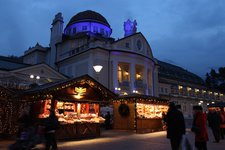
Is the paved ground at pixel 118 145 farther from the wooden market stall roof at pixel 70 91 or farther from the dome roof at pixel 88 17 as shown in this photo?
the dome roof at pixel 88 17

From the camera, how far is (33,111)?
1841 cm

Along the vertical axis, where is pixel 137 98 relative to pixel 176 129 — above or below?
above

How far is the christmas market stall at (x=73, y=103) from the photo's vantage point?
1532 centimetres

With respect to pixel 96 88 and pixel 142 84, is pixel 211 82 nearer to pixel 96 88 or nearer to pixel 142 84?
pixel 142 84

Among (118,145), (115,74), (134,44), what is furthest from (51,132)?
(134,44)

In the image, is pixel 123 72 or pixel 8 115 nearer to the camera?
pixel 8 115

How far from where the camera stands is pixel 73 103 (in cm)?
1725

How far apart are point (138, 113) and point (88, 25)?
34.2m

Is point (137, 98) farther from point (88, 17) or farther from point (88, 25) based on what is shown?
point (88, 17)

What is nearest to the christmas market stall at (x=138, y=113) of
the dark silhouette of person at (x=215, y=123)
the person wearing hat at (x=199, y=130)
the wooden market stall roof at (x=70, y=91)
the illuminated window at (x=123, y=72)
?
the wooden market stall roof at (x=70, y=91)

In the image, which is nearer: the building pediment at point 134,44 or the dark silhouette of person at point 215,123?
the dark silhouette of person at point 215,123

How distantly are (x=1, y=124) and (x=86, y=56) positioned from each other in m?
25.5

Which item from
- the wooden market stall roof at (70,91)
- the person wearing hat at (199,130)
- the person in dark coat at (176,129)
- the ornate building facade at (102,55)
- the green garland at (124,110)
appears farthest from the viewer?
the ornate building facade at (102,55)

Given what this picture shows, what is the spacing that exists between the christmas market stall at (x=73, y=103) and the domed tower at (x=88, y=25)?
3479cm
